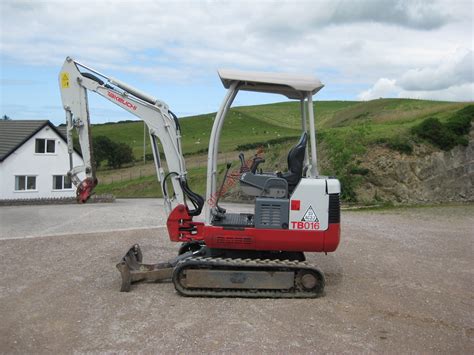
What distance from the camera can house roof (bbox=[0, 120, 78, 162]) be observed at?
108ft

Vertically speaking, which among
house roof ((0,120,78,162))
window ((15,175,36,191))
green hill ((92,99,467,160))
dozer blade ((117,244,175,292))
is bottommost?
dozer blade ((117,244,175,292))

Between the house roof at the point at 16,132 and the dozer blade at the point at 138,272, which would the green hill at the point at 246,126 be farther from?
the dozer blade at the point at 138,272

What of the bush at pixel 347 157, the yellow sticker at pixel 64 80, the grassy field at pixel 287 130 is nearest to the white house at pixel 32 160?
the grassy field at pixel 287 130

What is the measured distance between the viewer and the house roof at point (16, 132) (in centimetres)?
3300

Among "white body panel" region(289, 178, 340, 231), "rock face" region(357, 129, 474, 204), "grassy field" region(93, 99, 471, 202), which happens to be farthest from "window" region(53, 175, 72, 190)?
"white body panel" region(289, 178, 340, 231)

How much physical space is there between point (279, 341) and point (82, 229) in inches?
394

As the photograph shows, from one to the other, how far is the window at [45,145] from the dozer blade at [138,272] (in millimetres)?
29646

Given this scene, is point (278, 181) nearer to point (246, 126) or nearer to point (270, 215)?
point (270, 215)

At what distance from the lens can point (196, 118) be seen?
88.5 meters

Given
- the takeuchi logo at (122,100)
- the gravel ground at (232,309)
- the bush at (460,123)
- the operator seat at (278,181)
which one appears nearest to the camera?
the gravel ground at (232,309)

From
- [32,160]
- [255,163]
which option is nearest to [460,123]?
[255,163]

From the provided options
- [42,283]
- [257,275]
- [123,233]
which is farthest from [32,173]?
[257,275]

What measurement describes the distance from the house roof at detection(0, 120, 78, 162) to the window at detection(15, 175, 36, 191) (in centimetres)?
205

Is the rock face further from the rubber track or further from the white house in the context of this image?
the white house
